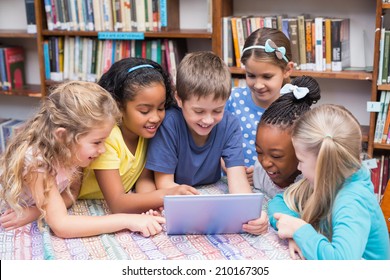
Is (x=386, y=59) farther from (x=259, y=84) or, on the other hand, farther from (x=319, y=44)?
(x=259, y=84)

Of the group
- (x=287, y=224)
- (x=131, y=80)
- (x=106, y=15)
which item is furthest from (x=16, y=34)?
(x=287, y=224)

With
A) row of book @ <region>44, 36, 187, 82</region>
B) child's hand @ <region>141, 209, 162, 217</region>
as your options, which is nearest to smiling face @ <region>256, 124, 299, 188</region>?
child's hand @ <region>141, 209, 162, 217</region>

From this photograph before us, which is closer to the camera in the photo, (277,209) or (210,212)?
(210,212)

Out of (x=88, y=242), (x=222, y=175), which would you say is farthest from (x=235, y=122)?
(x=88, y=242)

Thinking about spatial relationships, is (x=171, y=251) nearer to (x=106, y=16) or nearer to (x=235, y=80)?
(x=235, y=80)

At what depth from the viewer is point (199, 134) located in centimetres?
158

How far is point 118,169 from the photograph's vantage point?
146 cm

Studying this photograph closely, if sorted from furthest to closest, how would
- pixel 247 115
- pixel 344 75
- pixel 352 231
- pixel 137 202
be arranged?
pixel 344 75, pixel 247 115, pixel 137 202, pixel 352 231

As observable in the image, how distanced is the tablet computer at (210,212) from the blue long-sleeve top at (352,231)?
13 centimetres

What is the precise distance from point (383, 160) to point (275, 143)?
1.55 m

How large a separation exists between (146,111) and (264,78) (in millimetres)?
633

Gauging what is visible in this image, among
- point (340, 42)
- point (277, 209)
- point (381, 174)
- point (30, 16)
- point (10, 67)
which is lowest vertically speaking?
point (381, 174)

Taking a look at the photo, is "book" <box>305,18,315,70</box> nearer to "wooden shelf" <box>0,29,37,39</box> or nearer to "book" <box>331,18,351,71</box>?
"book" <box>331,18,351,71</box>

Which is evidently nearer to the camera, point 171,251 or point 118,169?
point 171,251
